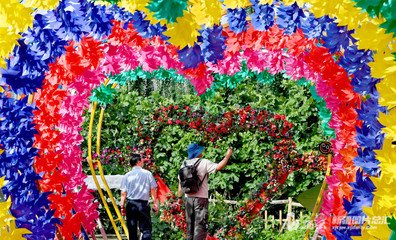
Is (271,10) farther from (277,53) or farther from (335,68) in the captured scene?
(277,53)

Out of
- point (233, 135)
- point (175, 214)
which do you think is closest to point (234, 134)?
point (233, 135)

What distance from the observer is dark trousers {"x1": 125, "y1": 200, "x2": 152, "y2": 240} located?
8711 millimetres

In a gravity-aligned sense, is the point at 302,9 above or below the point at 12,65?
above

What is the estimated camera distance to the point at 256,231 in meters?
11.0

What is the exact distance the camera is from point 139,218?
8797 mm

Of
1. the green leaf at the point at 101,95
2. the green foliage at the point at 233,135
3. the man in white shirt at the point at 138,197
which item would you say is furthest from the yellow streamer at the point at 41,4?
the green foliage at the point at 233,135

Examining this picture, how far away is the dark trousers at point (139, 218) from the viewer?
28.6ft

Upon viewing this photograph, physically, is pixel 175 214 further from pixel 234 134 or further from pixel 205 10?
pixel 205 10

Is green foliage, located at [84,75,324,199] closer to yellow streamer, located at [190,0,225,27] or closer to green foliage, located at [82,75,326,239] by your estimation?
green foliage, located at [82,75,326,239]

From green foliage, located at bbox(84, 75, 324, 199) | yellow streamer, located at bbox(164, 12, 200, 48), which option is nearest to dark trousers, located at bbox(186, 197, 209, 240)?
green foliage, located at bbox(84, 75, 324, 199)

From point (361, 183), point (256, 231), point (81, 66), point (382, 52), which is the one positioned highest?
point (81, 66)

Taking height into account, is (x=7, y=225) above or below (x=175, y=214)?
above

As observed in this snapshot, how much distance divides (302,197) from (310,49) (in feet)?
13.7

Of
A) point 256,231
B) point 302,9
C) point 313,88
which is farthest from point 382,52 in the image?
point 256,231
